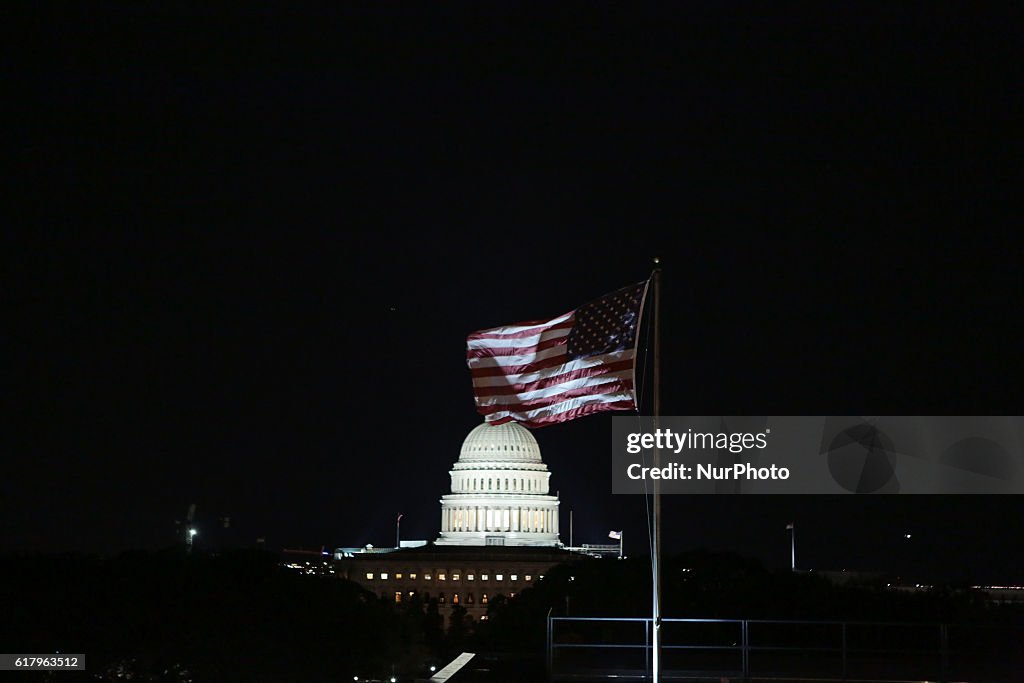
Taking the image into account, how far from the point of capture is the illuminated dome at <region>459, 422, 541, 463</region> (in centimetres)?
17550

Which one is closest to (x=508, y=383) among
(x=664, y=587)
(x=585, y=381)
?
(x=585, y=381)

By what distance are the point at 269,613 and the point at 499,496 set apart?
306 ft

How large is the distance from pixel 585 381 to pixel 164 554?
7631cm

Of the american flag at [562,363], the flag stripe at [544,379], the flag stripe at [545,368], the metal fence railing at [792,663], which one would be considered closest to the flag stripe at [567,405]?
the american flag at [562,363]

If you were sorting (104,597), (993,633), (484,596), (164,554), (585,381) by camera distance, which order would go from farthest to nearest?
(484,596) → (164,554) → (104,597) → (993,633) → (585,381)

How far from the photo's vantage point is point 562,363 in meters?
26.2

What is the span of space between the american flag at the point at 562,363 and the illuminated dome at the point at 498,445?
5814 inches

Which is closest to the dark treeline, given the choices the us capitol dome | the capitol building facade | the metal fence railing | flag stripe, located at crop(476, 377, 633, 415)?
the metal fence railing

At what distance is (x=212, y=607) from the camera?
79188 mm

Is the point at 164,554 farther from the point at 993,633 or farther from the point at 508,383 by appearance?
the point at 508,383

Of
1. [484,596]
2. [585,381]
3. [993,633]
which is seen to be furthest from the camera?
[484,596]

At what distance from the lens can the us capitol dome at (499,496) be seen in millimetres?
173875

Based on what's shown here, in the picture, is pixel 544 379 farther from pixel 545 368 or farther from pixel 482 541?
pixel 482 541

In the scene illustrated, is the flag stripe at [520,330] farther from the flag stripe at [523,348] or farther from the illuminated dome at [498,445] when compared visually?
the illuminated dome at [498,445]
